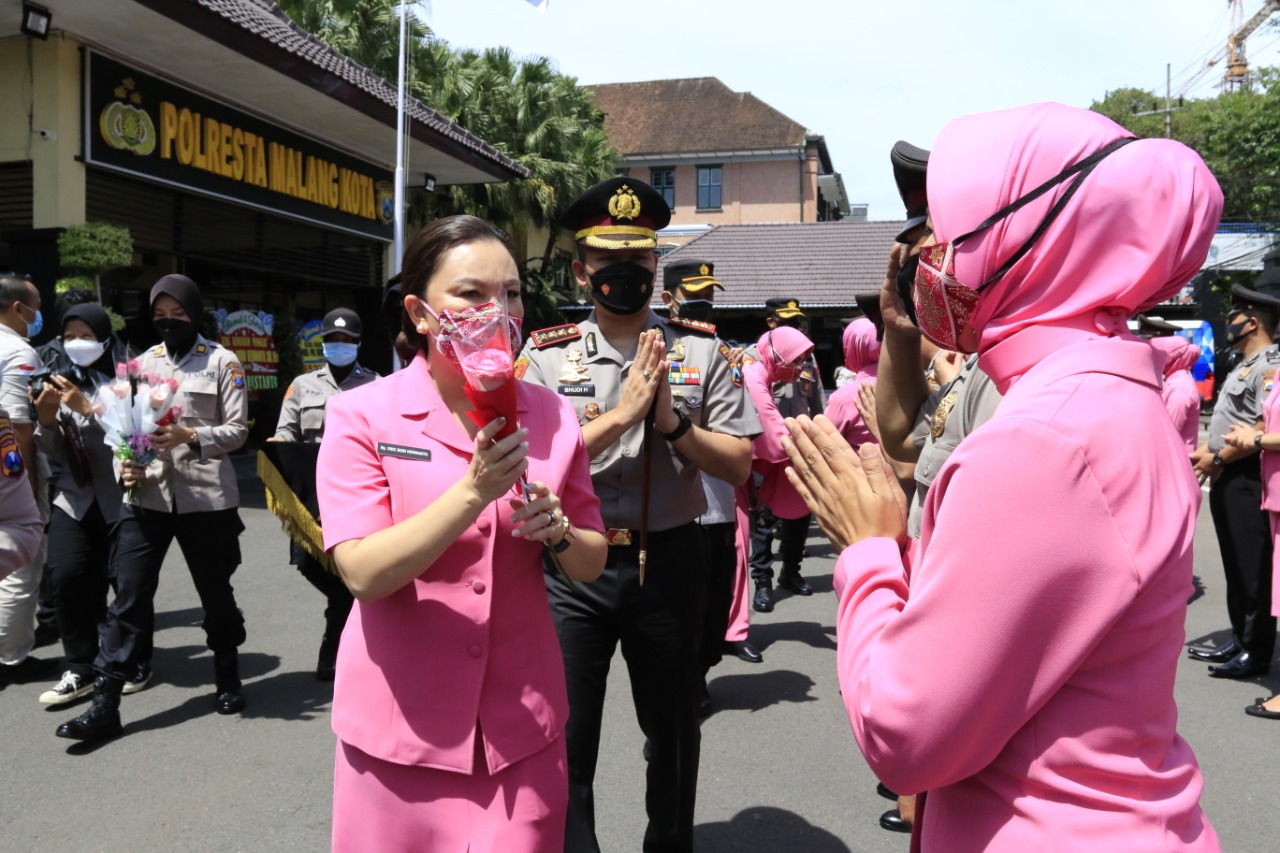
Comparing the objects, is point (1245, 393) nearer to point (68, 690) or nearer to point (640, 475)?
point (640, 475)

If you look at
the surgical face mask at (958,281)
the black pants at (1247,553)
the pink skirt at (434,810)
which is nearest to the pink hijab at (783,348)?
the black pants at (1247,553)

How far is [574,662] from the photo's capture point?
3.09m

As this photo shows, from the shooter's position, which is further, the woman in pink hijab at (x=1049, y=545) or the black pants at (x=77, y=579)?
the black pants at (x=77, y=579)

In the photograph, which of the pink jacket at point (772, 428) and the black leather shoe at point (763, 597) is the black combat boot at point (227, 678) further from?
the black leather shoe at point (763, 597)

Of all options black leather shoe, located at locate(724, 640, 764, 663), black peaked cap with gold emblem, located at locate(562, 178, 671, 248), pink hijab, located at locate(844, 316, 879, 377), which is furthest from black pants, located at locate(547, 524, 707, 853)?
pink hijab, located at locate(844, 316, 879, 377)

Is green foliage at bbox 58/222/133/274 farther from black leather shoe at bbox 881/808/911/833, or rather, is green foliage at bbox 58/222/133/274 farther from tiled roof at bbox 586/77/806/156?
tiled roof at bbox 586/77/806/156

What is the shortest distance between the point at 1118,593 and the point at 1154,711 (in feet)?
0.73

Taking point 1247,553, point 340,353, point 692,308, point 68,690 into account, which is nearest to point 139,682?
point 68,690

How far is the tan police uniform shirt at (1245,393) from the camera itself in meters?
6.30

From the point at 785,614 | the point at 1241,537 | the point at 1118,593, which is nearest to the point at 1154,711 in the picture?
the point at 1118,593

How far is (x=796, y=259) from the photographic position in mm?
29953

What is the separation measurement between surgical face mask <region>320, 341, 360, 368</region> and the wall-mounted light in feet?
22.3

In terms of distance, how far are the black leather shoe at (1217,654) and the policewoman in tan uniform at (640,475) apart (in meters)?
4.59

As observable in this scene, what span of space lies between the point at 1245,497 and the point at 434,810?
6016 mm
